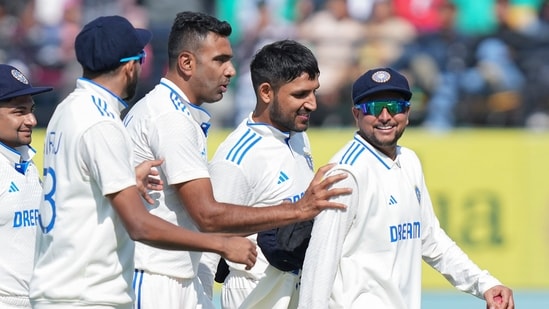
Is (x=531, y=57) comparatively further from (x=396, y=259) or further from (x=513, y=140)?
(x=396, y=259)

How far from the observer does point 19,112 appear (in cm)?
659

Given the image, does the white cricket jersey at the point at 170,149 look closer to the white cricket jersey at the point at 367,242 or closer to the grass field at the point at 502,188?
the white cricket jersey at the point at 367,242

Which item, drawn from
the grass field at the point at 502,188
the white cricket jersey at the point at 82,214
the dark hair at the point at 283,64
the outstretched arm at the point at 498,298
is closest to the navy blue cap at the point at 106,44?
the white cricket jersey at the point at 82,214

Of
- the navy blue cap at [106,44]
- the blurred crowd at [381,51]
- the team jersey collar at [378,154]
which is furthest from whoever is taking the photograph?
the blurred crowd at [381,51]

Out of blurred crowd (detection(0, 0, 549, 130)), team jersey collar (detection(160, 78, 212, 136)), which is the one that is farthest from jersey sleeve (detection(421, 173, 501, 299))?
blurred crowd (detection(0, 0, 549, 130))

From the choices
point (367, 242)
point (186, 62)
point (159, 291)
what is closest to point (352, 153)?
point (367, 242)

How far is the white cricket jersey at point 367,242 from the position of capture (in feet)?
17.9

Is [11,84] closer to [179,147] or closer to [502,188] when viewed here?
[179,147]

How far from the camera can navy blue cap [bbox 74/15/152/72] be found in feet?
16.9

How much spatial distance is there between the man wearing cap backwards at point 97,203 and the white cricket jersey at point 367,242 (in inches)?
19.5

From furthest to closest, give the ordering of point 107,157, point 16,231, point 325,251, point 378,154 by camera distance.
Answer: point 16,231 → point 378,154 → point 325,251 → point 107,157

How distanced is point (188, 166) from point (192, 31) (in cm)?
89

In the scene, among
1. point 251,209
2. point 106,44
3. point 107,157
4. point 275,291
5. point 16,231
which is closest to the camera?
point 107,157

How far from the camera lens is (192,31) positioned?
20.3ft
